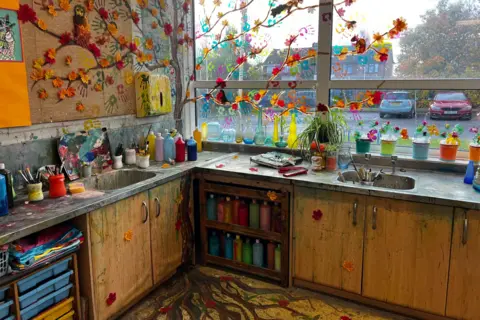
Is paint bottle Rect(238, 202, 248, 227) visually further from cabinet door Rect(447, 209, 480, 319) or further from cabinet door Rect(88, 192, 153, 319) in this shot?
cabinet door Rect(447, 209, 480, 319)

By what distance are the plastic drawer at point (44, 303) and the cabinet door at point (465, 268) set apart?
211 cm

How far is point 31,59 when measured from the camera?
2277mm

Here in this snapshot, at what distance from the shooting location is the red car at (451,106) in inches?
105

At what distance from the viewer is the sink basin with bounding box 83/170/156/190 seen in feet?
8.79

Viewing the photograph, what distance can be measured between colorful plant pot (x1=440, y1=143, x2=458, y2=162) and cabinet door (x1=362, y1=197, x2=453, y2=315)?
2.28 feet

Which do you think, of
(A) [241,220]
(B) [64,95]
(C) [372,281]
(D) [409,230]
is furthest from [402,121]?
(B) [64,95]

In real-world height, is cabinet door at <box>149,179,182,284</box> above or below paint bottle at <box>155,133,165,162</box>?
below

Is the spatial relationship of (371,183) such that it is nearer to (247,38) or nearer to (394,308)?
(394,308)

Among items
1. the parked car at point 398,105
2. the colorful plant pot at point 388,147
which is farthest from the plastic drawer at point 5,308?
the parked car at point 398,105

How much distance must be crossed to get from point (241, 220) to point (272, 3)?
175cm

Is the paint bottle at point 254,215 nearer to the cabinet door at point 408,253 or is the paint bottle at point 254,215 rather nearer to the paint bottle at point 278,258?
the paint bottle at point 278,258

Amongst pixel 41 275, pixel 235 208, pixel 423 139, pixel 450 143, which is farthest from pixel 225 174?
pixel 450 143

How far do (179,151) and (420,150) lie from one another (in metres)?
1.79

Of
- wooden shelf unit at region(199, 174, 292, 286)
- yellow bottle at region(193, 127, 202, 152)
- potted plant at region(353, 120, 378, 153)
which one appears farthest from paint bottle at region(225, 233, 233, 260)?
potted plant at region(353, 120, 378, 153)
